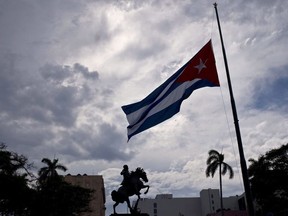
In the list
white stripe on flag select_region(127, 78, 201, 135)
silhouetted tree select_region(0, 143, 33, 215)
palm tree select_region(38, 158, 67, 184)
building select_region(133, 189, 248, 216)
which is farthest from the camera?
building select_region(133, 189, 248, 216)

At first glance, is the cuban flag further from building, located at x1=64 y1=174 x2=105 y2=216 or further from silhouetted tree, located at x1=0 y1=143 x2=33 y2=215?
building, located at x1=64 y1=174 x2=105 y2=216

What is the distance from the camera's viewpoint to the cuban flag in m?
14.4

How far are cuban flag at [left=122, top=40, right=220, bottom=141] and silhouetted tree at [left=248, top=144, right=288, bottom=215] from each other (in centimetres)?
3230

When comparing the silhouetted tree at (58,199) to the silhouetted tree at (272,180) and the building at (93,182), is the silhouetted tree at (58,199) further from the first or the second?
the building at (93,182)

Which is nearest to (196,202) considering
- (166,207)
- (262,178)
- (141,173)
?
(166,207)

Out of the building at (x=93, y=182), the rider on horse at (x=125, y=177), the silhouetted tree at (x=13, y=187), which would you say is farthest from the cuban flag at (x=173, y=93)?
the building at (x=93, y=182)

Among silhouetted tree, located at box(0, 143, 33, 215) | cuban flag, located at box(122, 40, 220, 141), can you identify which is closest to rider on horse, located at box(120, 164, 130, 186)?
cuban flag, located at box(122, 40, 220, 141)

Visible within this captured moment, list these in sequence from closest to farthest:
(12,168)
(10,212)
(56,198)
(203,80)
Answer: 1. (203,80)
2. (12,168)
3. (10,212)
4. (56,198)

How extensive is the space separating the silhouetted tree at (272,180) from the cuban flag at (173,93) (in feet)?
106

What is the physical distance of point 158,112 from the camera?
15.2 m

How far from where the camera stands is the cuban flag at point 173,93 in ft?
47.3

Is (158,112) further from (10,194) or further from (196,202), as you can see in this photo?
(196,202)

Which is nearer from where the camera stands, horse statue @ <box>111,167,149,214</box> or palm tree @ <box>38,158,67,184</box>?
horse statue @ <box>111,167,149,214</box>

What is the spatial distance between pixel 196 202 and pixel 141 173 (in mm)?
122432
